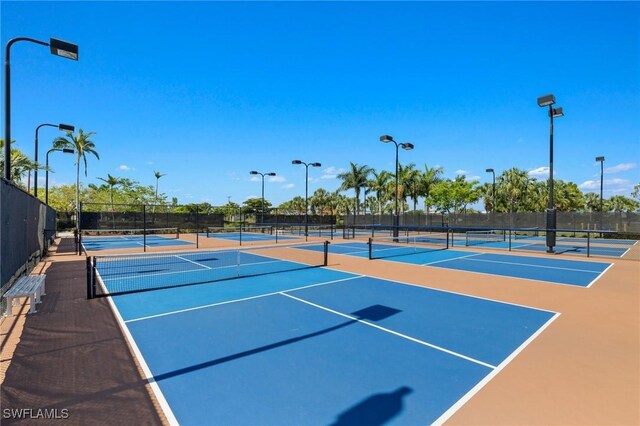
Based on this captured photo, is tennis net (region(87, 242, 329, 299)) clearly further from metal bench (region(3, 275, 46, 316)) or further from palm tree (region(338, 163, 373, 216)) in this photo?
palm tree (region(338, 163, 373, 216))

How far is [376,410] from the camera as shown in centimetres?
354

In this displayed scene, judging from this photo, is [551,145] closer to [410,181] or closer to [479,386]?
[479,386]

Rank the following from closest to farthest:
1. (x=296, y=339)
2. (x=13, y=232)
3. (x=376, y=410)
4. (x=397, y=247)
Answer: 1. (x=376, y=410)
2. (x=296, y=339)
3. (x=13, y=232)
4. (x=397, y=247)

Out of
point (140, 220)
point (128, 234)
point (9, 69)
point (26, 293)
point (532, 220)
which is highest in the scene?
point (9, 69)

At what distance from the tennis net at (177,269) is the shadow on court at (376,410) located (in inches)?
276

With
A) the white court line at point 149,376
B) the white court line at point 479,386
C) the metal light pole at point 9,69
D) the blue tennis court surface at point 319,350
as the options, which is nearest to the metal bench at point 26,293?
the blue tennis court surface at point 319,350

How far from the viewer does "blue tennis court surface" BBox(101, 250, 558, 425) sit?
362 centimetres

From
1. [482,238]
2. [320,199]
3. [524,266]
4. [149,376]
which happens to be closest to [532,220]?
[482,238]

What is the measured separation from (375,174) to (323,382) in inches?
2089

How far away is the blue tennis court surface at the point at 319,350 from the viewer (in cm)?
362

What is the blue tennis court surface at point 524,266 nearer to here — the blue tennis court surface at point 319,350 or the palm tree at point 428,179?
the blue tennis court surface at point 319,350

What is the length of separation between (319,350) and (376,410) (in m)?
1.67

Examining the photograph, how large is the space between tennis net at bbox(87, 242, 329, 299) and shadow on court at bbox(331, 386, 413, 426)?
7.01m

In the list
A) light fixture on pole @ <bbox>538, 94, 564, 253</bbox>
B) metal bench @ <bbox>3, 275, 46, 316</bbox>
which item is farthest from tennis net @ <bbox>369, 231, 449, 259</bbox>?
metal bench @ <bbox>3, 275, 46, 316</bbox>
